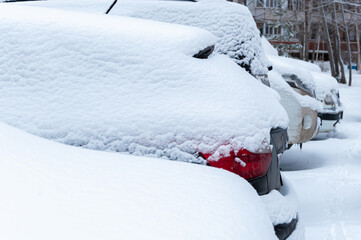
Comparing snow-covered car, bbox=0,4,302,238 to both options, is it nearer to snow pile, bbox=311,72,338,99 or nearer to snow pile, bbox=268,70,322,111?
snow pile, bbox=268,70,322,111

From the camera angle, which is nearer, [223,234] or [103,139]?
[223,234]

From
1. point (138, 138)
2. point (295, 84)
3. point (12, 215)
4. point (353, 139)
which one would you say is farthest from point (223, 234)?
point (353, 139)

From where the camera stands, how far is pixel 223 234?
149 cm

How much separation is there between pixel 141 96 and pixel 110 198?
1101mm

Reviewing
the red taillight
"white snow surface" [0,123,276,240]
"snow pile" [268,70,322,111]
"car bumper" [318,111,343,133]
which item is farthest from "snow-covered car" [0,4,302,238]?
"car bumper" [318,111,343,133]

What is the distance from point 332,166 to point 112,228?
6527 mm

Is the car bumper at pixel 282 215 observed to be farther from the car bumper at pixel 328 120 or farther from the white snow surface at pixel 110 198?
the car bumper at pixel 328 120

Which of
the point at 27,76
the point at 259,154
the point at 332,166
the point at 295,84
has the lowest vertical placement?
the point at 332,166

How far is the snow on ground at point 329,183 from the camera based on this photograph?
4.79 metres

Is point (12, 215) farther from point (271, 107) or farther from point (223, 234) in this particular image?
point (271, 107)

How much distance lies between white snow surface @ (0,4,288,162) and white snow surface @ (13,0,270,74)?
36.1 inches

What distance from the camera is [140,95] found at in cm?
260

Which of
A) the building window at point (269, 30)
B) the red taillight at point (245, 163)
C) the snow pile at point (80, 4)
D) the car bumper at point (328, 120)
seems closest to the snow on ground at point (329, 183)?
the car bumper at point (328, 120)

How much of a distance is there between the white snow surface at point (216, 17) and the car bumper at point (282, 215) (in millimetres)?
1347
